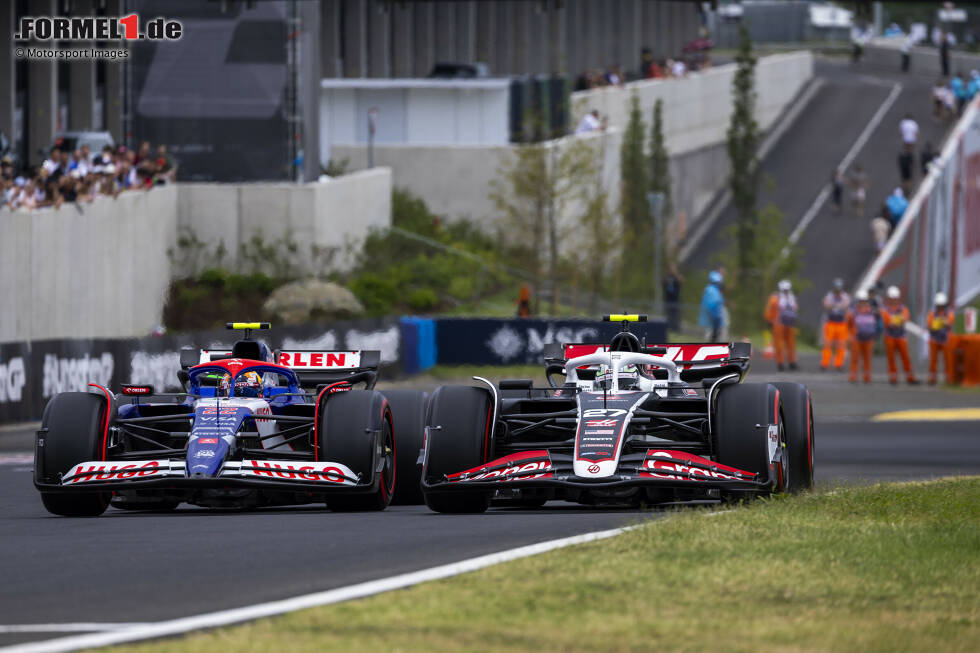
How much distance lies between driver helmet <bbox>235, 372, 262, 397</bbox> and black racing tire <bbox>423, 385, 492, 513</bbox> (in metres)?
1.63

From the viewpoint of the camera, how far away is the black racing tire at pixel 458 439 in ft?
45.7

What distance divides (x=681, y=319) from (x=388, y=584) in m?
35.1

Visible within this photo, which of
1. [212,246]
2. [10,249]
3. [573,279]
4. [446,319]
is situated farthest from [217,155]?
[10,249]

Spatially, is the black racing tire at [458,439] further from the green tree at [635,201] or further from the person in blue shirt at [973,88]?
the person in blue shirt at [973,88]

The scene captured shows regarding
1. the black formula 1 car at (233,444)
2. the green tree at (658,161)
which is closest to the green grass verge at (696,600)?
the black formula 1 car at (233,444)

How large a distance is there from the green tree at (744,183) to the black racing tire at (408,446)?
33506 mm

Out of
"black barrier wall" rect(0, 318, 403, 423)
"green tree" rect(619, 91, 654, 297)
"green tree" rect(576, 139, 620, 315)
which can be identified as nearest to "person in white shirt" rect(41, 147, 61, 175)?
"black barrier wall" rect(0, 318, 403, 423)

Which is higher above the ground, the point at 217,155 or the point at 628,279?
the point at 217,155

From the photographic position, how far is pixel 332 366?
16.6m

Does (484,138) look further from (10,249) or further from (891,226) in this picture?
(10,249)

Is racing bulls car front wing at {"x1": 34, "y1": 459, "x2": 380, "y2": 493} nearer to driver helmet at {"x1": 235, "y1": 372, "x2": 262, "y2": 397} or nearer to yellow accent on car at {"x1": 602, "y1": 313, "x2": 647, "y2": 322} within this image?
driver helmet at {"x1": 235, "y1": 372, "x2": 262, "y2": 397}

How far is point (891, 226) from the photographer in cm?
5784

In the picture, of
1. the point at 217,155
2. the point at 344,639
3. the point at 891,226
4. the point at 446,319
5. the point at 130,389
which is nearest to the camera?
the point at 344,639

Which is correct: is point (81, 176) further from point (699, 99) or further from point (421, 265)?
point (699, 99)
